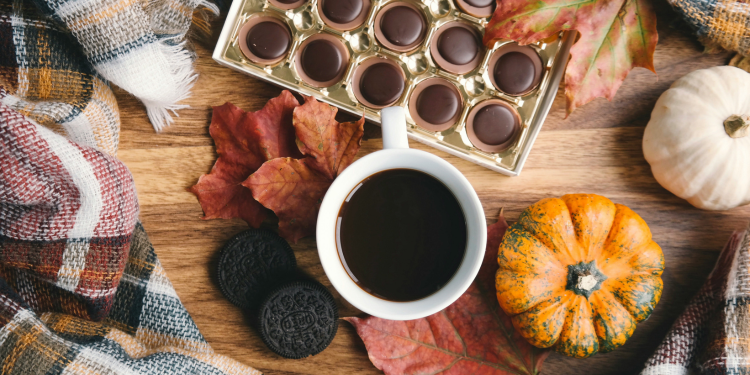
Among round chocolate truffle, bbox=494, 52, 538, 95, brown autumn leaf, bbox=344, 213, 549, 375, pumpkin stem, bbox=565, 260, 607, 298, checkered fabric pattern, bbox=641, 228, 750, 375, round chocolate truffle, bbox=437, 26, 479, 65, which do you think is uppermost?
round chocolate truffle, bbox=437, 26, 479, 65

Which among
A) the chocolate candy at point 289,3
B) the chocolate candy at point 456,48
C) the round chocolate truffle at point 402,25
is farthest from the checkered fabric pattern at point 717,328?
the chocolate candy at point 289,3

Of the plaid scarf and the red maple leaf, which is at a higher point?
the plaid scarf

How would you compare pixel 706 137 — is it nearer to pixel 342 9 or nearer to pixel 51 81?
pixel 342 9

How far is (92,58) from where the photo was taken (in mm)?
826

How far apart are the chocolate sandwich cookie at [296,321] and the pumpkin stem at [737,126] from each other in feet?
2.56

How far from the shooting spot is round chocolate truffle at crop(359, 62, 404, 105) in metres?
0.85

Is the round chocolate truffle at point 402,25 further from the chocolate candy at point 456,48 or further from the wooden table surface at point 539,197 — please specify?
the wooden table surface at point 539,197

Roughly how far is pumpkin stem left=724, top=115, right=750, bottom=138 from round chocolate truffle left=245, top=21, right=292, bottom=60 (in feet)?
2.66

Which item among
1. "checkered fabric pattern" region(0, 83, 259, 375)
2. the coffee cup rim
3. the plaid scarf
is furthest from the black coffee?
the plaid scarf

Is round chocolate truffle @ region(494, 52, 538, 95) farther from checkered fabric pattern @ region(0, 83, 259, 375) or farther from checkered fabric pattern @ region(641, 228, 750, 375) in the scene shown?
checkered fabric pattern @ region(0, 83, 259, 375)

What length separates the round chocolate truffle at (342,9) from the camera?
853mm

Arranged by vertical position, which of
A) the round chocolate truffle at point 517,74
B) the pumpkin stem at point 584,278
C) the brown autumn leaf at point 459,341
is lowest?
the brown autumn leaf at point 459,341

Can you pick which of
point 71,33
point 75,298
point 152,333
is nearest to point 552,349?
point 152,333

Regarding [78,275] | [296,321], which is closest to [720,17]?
[296,321]
